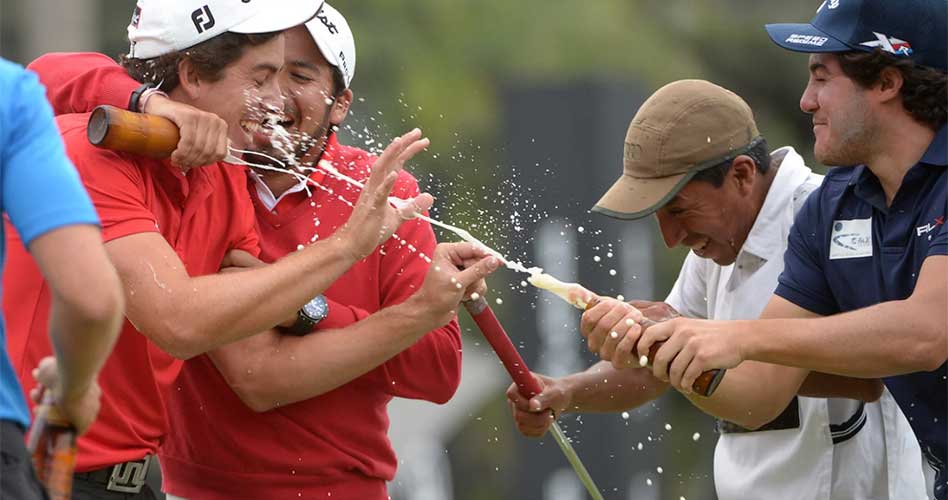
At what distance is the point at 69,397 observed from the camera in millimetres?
3209

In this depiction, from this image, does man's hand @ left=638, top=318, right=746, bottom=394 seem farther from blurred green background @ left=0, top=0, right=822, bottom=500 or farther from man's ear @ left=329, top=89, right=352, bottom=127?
blurred green background @ left=0, top=0, right=822, bottom=500

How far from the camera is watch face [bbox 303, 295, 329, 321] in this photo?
178 inches

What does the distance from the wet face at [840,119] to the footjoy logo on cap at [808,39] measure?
1.9 inches

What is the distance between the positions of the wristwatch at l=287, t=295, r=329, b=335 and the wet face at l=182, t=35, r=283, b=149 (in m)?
0.52

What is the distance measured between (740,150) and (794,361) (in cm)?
110

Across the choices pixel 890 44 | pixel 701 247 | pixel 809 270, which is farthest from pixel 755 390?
pixel 890 44

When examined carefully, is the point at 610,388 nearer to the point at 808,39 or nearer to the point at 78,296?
the point at 808,39

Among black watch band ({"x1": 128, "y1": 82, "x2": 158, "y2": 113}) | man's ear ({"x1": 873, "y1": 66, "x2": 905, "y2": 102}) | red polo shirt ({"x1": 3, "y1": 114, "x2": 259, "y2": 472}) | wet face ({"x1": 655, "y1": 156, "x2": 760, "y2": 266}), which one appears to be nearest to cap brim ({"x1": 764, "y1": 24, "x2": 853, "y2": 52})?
man's ear ({"x1": 873, "y1": 66, "x2": 905, "y2": 102})

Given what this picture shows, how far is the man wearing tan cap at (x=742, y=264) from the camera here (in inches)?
197

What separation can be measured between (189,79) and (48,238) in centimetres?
149

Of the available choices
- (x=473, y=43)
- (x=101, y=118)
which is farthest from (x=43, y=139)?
(x=473, y=43)

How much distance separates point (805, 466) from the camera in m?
5.00

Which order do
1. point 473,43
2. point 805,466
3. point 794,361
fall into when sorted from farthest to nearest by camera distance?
1. point 473,43
2. point 805,466
3. point 794,361

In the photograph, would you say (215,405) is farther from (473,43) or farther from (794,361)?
(473,43)
